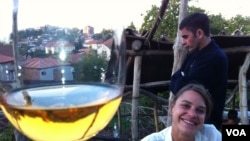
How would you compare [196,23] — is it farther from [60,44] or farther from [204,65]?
[60,44]

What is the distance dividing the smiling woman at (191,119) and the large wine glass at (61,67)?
0.89m

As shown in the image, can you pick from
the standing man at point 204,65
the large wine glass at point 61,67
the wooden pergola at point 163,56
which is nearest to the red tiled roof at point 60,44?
the large wine glass at point 61,67

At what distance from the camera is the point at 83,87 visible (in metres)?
0.55

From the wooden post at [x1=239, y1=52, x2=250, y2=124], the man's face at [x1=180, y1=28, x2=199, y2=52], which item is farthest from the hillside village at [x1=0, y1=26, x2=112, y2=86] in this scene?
the wooden post at [x1=239, y1=52, x2=250, y2=124]

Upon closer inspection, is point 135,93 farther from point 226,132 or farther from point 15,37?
point 15,37

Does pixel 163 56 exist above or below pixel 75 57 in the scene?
below

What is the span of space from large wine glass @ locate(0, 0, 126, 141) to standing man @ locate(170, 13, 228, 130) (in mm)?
1456

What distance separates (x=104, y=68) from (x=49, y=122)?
0.40 feet

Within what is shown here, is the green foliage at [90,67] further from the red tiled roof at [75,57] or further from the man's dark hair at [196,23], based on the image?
the man's dark hair at [196,23]

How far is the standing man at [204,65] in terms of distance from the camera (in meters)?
2.02

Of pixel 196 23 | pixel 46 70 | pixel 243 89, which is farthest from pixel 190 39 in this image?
pixel 46 70

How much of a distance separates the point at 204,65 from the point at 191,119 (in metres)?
0.75

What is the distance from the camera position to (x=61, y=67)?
20.9 inches

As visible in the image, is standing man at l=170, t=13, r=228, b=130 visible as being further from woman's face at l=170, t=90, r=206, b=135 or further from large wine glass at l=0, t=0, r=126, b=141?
large wine glass at l=0, t=0, r=126, b=141
